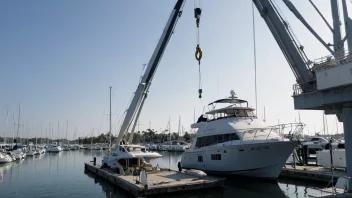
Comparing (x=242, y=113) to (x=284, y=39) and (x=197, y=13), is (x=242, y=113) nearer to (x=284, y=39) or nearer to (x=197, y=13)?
(x=284, y=39)

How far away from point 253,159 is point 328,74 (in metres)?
11.1

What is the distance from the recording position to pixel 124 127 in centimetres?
3019

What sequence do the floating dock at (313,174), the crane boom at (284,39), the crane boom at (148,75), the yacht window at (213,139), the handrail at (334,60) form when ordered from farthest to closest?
the crane boom at (148,75) < the yacht window at (213,139) < the floating dock at (313,174) < the crane boom at (284,39) < the handrail at (334,60)

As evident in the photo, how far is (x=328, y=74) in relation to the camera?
1416cm

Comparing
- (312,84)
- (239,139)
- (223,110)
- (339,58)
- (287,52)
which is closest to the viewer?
(339,58)

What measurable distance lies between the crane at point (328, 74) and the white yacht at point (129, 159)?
13.9 metres

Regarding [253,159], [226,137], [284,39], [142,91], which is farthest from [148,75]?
[284,39]

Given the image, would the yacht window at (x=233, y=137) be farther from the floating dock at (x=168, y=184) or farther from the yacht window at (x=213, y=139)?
the floating dock at (x=168, y=184)

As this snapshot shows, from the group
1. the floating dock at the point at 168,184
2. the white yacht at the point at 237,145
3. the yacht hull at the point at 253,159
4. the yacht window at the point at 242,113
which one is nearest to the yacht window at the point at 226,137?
the white yacht at the point at 237,145

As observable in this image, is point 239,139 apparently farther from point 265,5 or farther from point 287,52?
point 265,5

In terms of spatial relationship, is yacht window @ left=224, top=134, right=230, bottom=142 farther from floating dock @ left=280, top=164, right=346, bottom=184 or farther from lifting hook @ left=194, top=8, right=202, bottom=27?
lifting hook @ left=194, top=8, right=202, bottom=27

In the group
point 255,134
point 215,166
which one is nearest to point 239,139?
point 255,134

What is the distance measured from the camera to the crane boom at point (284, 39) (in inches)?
769

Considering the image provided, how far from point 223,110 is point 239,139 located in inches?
169
